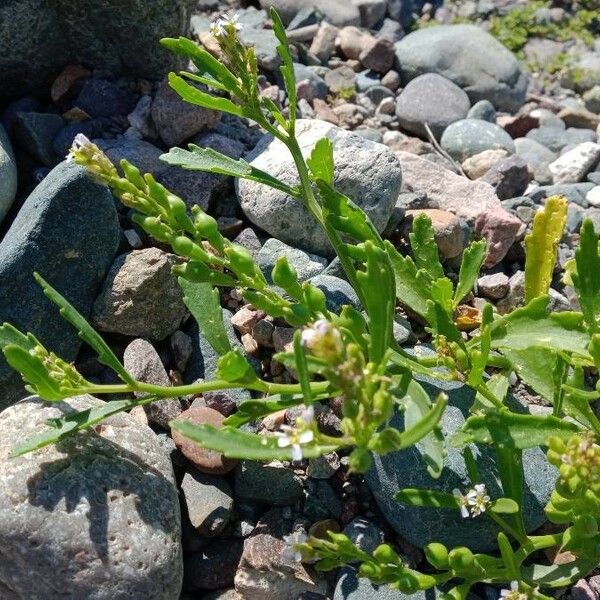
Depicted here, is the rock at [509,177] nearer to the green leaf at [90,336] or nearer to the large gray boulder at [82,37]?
the large gray boulder at [82,37]

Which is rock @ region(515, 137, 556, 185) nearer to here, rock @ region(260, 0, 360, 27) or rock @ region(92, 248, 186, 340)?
rock @ region(260, 0, 360, 27)

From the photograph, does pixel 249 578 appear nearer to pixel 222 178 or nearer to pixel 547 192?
pixel 222 178

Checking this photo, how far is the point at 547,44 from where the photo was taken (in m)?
5.68

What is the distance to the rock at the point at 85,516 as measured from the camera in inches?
108

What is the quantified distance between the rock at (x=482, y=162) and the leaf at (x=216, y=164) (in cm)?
157

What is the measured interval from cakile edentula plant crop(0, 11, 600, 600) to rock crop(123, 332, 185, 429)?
0.49 m

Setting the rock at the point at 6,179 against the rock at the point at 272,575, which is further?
the rock at the point at 6,179

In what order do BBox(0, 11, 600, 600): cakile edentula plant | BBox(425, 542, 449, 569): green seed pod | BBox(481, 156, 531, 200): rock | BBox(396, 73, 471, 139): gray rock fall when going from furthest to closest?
1. BBox(396, 73, 471, 139): gray rock
2. BBox(481, 156, 531, 200): rock
3. BBox(425, 542, 449, 569): green seed pod
4. BBox(0, 11, 600, 600): cakile edentula plant

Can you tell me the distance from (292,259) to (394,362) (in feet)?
3.16

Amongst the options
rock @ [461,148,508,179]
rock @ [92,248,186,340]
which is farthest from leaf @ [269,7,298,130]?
rock @ [461,148,508,179]

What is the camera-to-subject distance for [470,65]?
16.8ft

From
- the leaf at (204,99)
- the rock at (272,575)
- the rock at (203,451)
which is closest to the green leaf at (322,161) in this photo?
Result: the leaf at (204,99)

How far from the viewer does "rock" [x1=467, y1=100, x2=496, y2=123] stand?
16.0ft

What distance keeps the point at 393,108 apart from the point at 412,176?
36.2 inches
